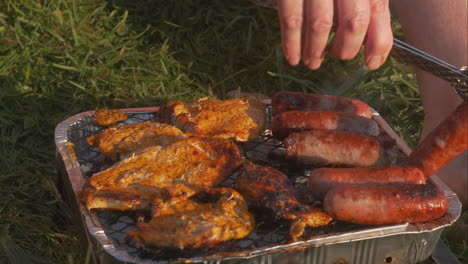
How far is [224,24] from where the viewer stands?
5.78 meters

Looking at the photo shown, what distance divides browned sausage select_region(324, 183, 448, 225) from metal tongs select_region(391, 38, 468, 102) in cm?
57

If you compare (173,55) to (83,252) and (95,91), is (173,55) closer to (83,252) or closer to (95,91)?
(95,91)

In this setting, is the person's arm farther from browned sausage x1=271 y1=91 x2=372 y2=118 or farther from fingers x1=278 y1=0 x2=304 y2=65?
fingers x1=278 y1=0 x2=304 y2=65

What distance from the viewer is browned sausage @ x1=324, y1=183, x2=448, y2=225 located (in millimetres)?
2756

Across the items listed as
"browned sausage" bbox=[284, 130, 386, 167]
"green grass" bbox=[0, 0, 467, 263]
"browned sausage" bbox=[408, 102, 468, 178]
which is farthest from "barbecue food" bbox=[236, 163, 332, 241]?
"green grass" bbox=[0, 0, 467, 263]

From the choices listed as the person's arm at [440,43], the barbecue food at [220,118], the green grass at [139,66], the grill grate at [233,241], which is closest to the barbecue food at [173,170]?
the grill grate at [233,241]

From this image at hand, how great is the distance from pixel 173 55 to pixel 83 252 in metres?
2.79

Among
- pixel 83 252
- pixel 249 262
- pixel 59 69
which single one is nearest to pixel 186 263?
pixel 249 262

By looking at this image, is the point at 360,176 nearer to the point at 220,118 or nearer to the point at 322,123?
the point at 322,123

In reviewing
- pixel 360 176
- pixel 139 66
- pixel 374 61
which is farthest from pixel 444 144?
pixel 139 66

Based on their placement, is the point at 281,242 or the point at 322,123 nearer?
the point at 281,242

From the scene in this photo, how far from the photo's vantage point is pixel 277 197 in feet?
9.32

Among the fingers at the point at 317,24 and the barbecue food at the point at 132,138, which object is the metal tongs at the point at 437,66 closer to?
the fingers at the point at 317,24

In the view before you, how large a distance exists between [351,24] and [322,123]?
62cm
